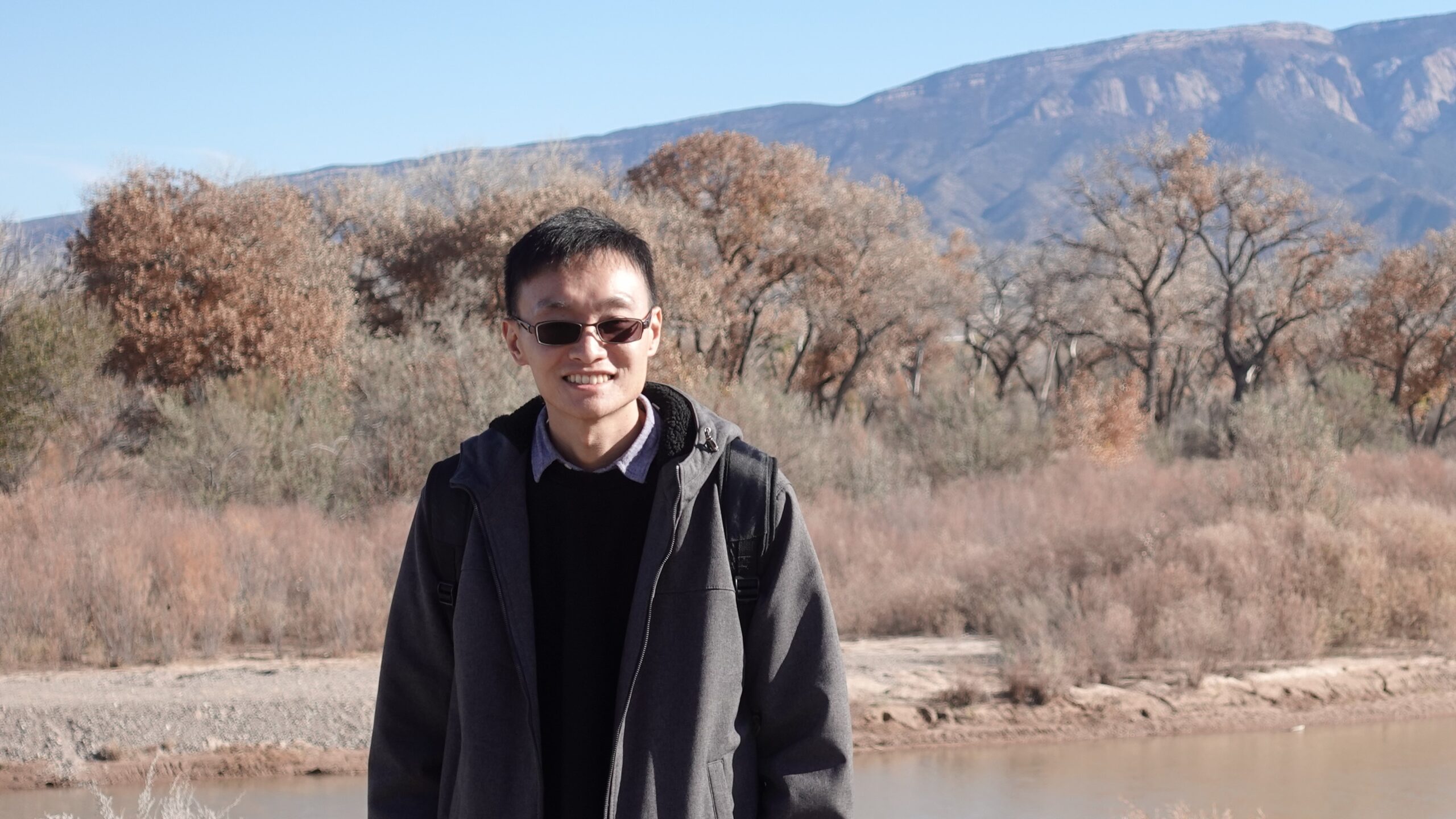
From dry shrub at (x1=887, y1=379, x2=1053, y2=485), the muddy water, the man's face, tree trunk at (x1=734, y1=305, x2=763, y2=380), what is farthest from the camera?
tree trunk at (x1=734, y1=305, x2=763, y2=380)

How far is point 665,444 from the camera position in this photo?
2.61 metres

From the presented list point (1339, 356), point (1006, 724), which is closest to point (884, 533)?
point (1006, 724)

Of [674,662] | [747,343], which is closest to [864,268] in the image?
A: [747,343]

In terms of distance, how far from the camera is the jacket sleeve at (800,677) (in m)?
2.57

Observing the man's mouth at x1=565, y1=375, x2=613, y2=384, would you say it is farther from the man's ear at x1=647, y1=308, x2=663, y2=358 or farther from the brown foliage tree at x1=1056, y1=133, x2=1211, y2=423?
the brown foliage tree at x1=1056, y1=133, x2=1211, y2=423

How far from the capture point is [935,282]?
120ft

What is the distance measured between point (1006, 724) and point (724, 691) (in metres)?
10.1

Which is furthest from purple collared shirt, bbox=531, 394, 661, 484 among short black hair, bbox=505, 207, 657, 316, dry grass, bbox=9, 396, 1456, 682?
dry grass, bbox=9, 396, 1456, 682

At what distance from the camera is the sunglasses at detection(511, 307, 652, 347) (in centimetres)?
262

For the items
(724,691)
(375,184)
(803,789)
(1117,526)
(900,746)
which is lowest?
(900,746)

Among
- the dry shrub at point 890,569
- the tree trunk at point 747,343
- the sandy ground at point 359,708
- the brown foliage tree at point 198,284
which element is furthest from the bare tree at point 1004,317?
the sandy ground at point 359,708

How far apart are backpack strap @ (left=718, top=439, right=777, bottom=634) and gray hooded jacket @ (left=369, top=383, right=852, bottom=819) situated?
2cm

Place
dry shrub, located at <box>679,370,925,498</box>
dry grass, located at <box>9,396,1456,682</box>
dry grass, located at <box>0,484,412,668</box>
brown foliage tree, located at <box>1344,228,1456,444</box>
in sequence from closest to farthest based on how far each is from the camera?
dry grass, located at <box>0,484,412,668</box>
dry grass, located at <box>9,396,1456,682</box>
dry shrub, located at <box>679,370,925,498</box>
brown foliage tree, located at <box>1344,228,1456,444</box>

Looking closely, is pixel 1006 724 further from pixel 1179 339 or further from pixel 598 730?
pixel 1179 339
